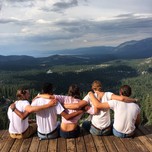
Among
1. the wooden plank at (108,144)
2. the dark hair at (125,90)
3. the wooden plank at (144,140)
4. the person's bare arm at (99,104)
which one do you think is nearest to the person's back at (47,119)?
the person's bare arm at (99,104)

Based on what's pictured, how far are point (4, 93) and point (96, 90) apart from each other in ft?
495

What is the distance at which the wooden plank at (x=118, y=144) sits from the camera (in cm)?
A: 1009

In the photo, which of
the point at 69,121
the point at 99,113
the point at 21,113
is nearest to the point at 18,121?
the point at 21,113

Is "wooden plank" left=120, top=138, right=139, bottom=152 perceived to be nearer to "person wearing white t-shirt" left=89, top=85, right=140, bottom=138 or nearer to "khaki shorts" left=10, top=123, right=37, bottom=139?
"person wearing white t-shirt" left=89, top=85, right=140, bottom=138

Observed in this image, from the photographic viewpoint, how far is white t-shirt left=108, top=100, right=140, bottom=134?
11055mm

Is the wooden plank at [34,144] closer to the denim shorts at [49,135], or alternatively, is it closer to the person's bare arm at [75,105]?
the denim shorts at [49,135]

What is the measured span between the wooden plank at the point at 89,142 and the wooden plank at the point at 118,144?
810 mm

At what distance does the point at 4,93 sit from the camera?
157 m

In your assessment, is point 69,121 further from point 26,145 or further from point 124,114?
point 124,114

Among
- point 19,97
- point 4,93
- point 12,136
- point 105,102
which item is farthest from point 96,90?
point 4,93

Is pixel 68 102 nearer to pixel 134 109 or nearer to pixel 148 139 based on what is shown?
pixel 134 109

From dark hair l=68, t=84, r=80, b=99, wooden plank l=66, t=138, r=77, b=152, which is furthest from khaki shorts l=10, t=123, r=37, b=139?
dark hair l=68, t=84, r=80, b=99

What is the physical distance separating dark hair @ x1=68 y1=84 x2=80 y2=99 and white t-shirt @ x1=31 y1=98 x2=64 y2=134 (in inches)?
25.7

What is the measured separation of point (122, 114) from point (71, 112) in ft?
6.44
